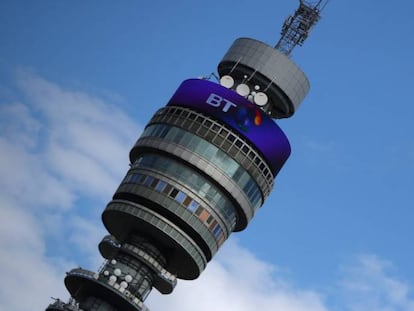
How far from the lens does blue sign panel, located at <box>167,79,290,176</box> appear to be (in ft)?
375

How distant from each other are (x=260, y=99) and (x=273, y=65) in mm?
6922

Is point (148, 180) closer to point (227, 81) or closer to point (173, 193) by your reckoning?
point (173, 193)

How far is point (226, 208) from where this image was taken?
113 metres

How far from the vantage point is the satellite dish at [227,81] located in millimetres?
120500

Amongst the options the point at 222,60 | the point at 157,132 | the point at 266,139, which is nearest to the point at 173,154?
the point at 157,132

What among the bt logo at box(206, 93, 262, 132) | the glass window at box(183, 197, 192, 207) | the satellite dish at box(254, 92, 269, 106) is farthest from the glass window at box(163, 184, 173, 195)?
the satellite dish at box(254, 92, 269, 106)

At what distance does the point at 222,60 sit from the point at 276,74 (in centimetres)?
1026

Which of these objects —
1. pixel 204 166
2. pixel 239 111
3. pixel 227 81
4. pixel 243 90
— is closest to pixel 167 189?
pixel 204 166

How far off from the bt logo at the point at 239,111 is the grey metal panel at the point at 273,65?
8.33 meters

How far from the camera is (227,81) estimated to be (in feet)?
397

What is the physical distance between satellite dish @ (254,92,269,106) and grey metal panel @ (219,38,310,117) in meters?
3.09

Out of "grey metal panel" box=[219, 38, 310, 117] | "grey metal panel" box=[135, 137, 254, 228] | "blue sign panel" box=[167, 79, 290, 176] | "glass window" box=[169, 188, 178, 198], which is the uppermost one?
"grey metal panel" box=[219, 38, 310, 117]

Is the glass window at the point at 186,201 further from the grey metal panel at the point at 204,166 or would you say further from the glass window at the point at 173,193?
the grey metal panel at the point at 204,166

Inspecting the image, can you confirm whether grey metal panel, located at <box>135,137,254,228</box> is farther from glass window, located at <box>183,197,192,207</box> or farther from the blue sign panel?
the blue sign panel
